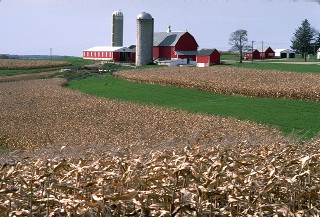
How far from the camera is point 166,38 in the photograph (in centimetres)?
7544

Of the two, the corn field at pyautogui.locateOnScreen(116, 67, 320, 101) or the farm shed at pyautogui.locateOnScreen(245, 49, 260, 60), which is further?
the farm shed at pyautogui.locateOnScreen(245, 49, 260, 60)

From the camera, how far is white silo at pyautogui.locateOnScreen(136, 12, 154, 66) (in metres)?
70.8

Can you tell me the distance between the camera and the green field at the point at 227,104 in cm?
2212

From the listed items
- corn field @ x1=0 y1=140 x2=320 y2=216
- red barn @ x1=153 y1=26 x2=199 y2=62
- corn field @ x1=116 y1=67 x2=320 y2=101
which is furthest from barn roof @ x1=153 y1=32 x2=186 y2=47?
corn field @ x1=0 y1=140 x2=320 y2=216

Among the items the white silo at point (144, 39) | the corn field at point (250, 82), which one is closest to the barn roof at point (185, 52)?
the white silo at point (144, 39)

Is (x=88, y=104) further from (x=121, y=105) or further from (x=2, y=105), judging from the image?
(x=2, y=105)

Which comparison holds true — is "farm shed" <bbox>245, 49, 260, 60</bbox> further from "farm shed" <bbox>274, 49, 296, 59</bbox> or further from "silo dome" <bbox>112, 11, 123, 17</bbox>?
"silo dome" <bbox>112, 11, 123, 17</bbox>

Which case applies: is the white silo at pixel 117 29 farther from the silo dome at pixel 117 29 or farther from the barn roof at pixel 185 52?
the barn roof at pixel 185 52

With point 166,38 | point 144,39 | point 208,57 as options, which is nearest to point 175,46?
point 166,38

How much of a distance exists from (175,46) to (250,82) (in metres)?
36.3

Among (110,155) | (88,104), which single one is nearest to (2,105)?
(88,104)

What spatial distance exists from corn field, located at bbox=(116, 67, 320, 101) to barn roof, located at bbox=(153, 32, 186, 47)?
23.8m

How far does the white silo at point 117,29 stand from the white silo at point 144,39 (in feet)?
67.7

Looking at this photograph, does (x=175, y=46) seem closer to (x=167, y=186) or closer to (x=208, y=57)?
(x=208, y=57)
